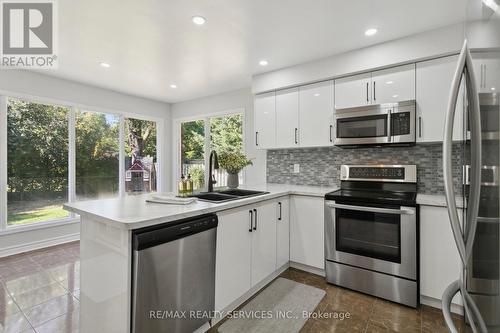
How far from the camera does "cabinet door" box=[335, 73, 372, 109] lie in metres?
2.63

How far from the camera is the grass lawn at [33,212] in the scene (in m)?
3.35

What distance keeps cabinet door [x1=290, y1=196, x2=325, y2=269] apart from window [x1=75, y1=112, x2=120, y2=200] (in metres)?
3.48

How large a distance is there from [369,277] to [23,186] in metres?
4.61

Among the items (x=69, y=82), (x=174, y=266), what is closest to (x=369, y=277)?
(x=174, y=266)

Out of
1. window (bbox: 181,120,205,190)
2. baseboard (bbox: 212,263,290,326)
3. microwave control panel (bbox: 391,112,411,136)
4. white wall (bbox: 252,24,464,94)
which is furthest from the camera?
window (bbox: 181,120,205,190)

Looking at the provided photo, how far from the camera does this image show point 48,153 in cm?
363

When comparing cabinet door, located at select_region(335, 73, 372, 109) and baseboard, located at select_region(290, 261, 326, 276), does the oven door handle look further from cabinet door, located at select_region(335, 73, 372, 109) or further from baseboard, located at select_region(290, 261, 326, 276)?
cabinet door, located at select_region(335, 73, 372, 109)

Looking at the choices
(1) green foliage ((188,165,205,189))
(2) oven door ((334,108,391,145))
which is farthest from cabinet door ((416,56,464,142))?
(1) green foliage ((188,165,205,189))

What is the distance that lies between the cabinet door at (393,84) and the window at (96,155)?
4335 millimetres

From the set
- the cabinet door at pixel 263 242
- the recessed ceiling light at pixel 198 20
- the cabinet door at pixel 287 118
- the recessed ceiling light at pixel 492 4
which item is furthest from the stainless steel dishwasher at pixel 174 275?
the cabinet door at pixel 287 118

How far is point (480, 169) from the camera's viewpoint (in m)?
0.77

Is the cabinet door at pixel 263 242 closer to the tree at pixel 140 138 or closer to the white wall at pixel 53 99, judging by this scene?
the white wall at pixel 53 99

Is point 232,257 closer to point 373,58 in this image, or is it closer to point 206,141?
point 373,58

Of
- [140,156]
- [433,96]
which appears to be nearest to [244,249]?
[433,96]
